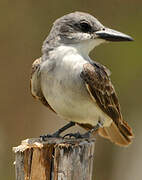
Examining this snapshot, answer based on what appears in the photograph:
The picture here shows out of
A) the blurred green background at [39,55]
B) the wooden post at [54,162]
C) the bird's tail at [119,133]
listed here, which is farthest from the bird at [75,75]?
the blurred green background at [39,55]

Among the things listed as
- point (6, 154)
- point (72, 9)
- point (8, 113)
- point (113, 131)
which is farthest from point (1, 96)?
point (113, 131)

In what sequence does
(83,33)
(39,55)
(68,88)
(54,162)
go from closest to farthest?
1. (54,162)
2. (68,88)
3. (83,33)
4. (39,55)

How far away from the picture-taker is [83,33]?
24.1 ft

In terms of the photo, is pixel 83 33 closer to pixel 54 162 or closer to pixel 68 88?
pixel 68 88

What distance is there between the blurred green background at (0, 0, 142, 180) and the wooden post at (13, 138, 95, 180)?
4.24 metres

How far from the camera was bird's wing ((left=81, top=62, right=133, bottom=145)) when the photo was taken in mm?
7195

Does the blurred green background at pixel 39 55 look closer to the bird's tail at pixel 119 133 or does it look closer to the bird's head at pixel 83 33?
the bird's tail at pixel 119 133

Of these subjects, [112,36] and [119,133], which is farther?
[119,133]

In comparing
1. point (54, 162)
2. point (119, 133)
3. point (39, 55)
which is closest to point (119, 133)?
point (119, 133)

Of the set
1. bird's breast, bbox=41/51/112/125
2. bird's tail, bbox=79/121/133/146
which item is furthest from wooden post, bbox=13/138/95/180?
bird's tail, bbox=79/121/133/146

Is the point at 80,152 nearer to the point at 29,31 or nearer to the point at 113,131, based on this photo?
the point at 113,131

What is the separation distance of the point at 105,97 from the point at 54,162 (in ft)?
4.32

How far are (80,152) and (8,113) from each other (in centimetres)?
464

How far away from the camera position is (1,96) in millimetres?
10992
